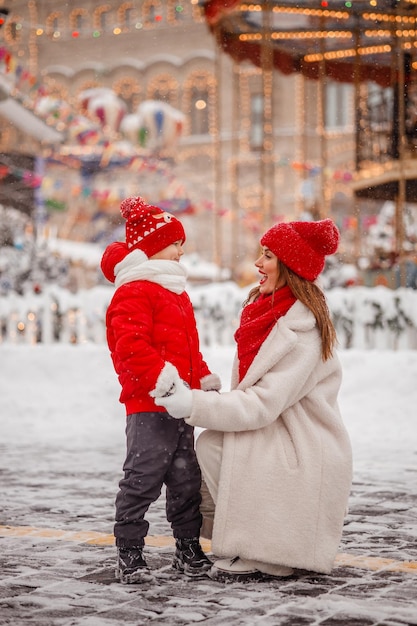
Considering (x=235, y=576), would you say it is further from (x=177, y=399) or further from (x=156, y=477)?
(x=177, y=399)

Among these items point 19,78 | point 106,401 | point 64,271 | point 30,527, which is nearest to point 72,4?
point 19,78

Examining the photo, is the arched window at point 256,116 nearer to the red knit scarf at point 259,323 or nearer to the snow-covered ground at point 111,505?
the snow-covered ground at point 111,505

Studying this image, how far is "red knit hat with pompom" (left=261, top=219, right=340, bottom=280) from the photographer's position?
3973 mm

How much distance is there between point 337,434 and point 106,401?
601 cm

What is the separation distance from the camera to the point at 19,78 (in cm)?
1783

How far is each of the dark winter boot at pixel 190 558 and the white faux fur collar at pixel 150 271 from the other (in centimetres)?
100

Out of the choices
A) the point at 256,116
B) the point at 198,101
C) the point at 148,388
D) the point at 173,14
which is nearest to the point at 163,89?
the point at 198,101

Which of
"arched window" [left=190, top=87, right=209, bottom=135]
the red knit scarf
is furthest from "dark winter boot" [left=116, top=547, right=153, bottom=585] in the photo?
"arched window" [left=190, top=87, right=209, bottom=135]

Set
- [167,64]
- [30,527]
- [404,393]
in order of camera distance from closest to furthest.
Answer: [30,527], [404,393], [167,64]

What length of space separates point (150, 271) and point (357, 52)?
9058 mm

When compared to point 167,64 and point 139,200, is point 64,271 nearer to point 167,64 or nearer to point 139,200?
point 139,200

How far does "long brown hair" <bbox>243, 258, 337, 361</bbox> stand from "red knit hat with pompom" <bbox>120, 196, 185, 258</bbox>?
44 centimetres

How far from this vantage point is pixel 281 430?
3.92 meters

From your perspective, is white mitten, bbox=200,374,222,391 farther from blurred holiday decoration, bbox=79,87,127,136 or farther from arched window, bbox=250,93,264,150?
arched window, bbox=250,93,264,150
